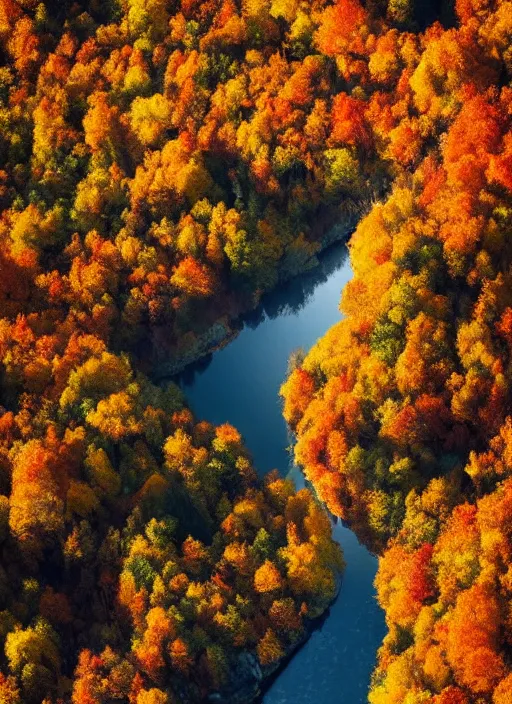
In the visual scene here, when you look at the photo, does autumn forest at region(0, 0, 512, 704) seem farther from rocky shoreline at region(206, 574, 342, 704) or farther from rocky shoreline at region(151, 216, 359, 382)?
rocky shoreline at region(151, 216, 359, 382)

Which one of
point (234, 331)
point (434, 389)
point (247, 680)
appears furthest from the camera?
point (234, 331)

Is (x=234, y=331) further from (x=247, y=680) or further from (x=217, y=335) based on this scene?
(x=247, y=680)

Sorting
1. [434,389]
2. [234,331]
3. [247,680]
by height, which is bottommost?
[247,680]

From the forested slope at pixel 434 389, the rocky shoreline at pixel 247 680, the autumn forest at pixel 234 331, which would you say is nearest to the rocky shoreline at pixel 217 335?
the autumn forest at pixel 234 331

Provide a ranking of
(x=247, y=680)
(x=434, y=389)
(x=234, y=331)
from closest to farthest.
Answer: (x=247, y=680)
(x=434, y=389)
(x=234, y=331)

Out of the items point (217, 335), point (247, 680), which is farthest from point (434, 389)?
point (247, 680)

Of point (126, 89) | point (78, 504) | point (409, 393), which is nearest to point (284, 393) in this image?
point (409, 393)


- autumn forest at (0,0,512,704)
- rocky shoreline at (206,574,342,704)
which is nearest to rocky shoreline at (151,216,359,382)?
autumn forest at (0,0,512,704)

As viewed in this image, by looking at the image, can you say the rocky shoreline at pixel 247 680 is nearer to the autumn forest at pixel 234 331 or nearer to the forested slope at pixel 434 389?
the autumn forest at pixel 234 331
